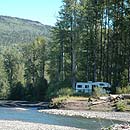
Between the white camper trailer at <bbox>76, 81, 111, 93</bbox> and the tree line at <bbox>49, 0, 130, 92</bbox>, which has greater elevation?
the tree line at <bbox>49, 0, 130, 92</bbox>

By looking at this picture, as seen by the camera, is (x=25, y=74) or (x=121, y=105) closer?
(x=121, y=105)

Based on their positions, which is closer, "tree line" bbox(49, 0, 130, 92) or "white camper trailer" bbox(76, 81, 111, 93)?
"white camper trailer" bbox(76, 81, 111, 93)

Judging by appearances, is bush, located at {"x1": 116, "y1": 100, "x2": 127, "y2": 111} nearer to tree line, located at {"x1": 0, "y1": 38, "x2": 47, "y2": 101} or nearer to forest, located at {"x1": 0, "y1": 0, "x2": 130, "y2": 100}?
forest, located at {"x1": 0, "y1": 0, "x2": 130, "y2": 100}

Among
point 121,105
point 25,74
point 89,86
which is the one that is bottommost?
point 121,105

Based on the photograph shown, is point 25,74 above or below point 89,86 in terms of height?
above

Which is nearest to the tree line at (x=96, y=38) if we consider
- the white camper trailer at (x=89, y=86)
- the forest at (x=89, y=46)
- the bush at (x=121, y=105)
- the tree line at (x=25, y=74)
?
the forest at (x=89, y=46)

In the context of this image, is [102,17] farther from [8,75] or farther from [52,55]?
[8,75]

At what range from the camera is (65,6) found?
8238 centimetres

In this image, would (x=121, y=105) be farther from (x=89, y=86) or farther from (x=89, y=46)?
(x=89, y=46)

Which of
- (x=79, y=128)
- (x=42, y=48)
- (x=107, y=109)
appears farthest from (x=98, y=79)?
(x=79, y=128)

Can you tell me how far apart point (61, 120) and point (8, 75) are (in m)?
86.9

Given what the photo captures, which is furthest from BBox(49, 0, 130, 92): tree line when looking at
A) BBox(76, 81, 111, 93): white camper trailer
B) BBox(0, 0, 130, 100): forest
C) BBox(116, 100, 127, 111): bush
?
BBox(116, 100, 127, 111): bush

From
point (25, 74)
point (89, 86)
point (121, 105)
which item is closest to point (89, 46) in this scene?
point (89, 86)

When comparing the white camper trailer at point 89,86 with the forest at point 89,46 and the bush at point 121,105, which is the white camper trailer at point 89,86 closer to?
the forest at point 89,46
